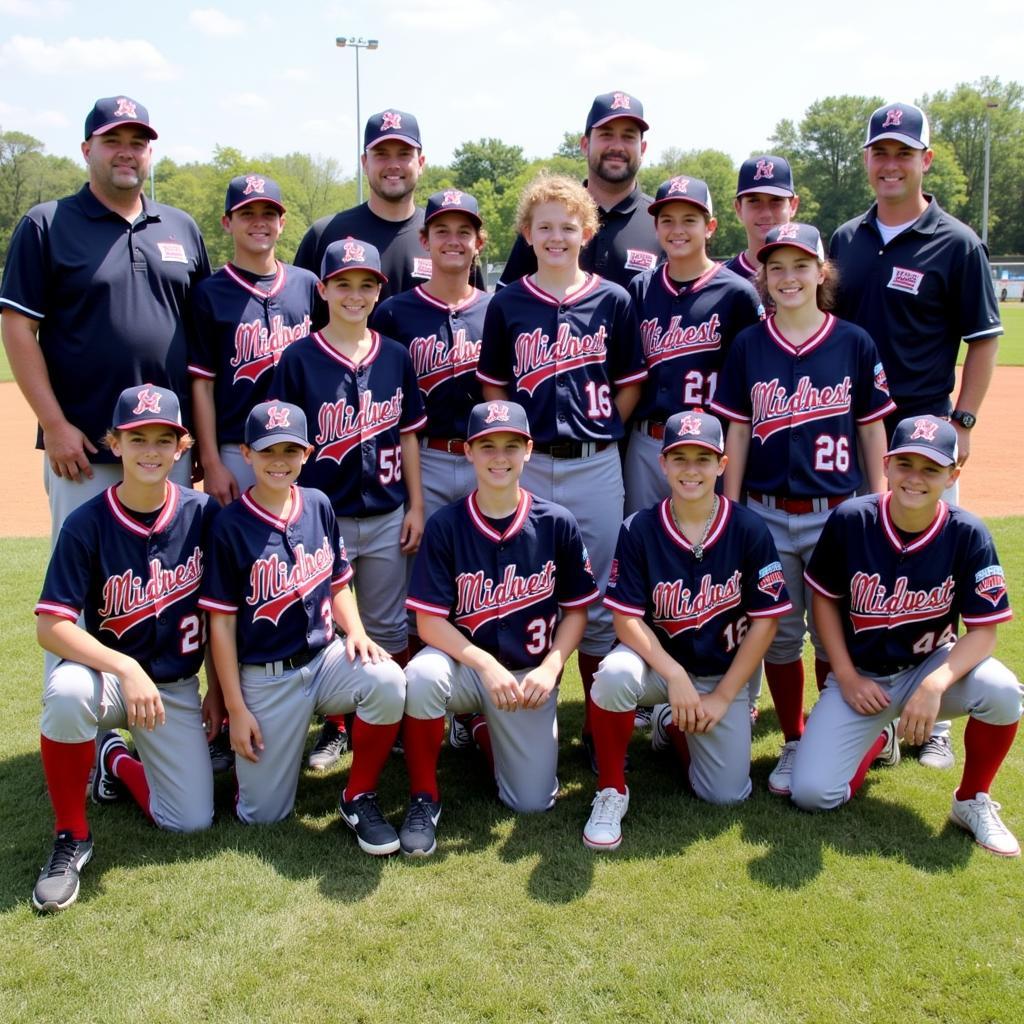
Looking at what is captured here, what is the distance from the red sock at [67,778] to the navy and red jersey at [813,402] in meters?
2.70

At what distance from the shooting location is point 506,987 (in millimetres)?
2564

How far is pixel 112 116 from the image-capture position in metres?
3.91

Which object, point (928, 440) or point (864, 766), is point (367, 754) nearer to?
point (864, 766)

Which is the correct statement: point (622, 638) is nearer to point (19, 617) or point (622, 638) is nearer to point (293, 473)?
point (293, 473)

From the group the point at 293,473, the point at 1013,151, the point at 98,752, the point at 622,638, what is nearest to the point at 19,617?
the point at 98,752

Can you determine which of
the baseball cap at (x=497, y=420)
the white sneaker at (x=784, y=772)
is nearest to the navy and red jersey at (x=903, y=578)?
the white sneaker at (x=784, y=772)

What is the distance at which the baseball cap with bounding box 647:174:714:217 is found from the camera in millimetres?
4051

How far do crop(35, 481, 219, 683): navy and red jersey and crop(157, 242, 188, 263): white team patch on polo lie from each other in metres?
1.03

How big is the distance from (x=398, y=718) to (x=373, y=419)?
1.19 m

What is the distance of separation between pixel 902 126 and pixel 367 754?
132 inches

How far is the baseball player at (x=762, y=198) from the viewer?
4.36 metres

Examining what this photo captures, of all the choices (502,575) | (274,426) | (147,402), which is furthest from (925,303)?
(147,402)

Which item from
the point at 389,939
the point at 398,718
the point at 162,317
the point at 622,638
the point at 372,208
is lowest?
the point at 389,939

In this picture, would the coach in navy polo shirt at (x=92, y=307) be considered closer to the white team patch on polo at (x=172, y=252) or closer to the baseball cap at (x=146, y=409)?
the white team patch on polo at (x=172, y=252)
